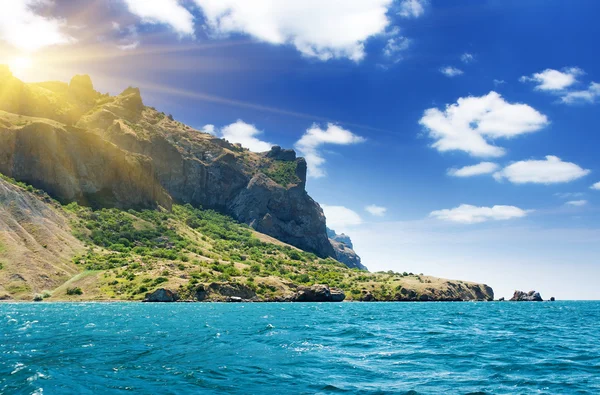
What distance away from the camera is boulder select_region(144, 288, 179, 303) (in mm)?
128375

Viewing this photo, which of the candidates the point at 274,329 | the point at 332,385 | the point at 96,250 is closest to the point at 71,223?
the point at 96,250

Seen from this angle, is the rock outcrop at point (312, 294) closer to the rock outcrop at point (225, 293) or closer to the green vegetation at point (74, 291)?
the rock outcrop at point (225, 293)

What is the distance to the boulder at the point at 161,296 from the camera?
421 ft

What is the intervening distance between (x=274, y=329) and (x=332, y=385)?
28.4 metres

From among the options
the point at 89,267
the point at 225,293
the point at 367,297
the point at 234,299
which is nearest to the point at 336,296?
the point at 367,297

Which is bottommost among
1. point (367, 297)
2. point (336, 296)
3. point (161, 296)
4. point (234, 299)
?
point (367, 297)

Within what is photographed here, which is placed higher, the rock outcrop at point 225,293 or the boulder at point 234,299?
the rock outcrop at point 225,293

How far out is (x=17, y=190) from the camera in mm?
160875

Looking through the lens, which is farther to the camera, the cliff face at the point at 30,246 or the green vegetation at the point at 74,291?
the green vegetation at the point at 74,291

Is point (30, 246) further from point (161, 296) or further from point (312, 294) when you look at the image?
point (312, 294)

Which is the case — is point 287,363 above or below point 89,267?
above

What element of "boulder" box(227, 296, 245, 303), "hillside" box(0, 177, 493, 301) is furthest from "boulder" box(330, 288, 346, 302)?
"boulder" box(227, 296, 245, 303)

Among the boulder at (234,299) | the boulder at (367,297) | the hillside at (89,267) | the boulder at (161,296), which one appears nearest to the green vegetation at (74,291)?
the hillside at (89,267)

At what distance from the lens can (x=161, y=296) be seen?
423 feet
